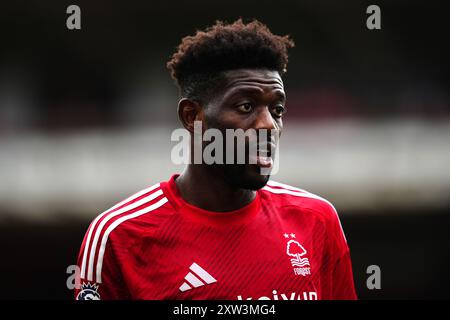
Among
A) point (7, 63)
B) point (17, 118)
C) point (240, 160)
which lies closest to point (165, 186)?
point (240, 160)

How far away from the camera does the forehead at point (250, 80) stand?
322 centimetres

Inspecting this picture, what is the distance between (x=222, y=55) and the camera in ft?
10.8

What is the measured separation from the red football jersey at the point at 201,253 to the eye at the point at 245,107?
0.51 meters

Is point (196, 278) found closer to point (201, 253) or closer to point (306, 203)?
point (201, 253)

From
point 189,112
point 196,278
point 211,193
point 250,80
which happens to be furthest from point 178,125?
point 196,278

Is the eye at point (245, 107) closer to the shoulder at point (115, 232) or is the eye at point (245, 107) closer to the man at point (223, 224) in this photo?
the man at point (223, 224)

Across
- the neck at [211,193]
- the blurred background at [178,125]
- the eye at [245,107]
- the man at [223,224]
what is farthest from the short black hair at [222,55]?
the blurred background at [178,125]

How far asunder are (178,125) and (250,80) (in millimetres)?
6286

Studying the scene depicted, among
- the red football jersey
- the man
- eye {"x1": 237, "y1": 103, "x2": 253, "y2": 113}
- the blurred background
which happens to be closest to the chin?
the man

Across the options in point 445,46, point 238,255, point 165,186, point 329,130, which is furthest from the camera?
point 445,46

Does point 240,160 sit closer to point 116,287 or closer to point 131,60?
point 116,287

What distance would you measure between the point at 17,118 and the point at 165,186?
6710 millimetres

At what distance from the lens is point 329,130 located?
9.16 meters

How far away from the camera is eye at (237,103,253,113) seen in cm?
321
